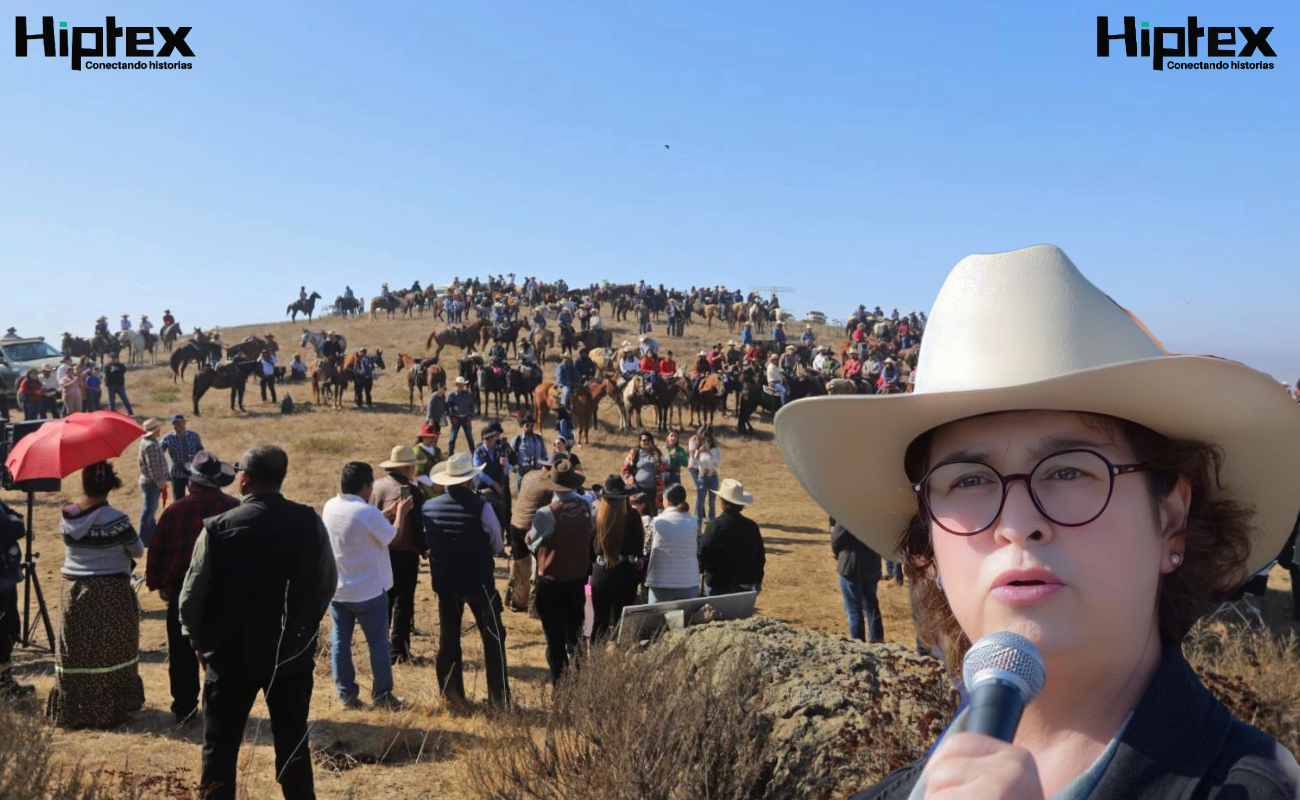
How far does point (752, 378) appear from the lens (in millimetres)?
23797

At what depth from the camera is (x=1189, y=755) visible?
1.16 metres

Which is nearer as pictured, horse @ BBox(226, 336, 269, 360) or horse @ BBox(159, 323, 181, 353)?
horse @ BBox(226, 336, 269, 360)

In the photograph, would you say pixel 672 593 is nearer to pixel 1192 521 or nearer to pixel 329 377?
pixel 1192 521

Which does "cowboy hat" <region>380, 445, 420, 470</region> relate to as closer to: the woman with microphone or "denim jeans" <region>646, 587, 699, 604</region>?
"denim jeans" <region>646, 587, 699, 604</region>

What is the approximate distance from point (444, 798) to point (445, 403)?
1483 cm

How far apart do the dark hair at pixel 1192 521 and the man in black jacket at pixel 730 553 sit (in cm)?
551

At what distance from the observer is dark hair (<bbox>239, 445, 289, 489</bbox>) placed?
453 centimetres

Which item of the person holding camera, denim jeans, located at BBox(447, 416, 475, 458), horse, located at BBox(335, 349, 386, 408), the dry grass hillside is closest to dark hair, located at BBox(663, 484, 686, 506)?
the dry grass hillside

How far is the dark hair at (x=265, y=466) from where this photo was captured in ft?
14.9

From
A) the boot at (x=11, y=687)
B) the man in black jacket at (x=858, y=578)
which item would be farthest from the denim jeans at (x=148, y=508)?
the man in black jacket at (x=858, y=578)

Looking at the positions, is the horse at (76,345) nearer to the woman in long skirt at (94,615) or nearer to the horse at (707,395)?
the horse at (707,395)

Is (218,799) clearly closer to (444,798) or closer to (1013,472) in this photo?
(444,798)

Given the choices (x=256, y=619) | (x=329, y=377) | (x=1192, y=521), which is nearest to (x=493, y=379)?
(x=329, y=377)

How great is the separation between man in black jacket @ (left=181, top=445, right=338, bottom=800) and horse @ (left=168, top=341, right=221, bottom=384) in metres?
27.6
